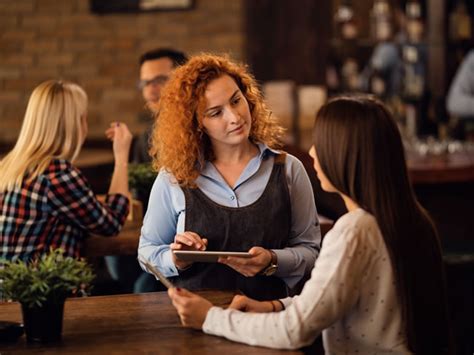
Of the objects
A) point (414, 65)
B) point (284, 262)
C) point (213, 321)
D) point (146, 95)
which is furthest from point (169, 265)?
point (414, 65)

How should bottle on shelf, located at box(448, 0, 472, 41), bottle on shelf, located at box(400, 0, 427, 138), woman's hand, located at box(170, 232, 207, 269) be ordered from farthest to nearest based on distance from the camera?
bottle on shelf, located at box(400, 0, 427, 138)
bottle on shelf, located at box(448, 0, 472, 41)
woman's hand, located at box(170, 232, 207, 269)

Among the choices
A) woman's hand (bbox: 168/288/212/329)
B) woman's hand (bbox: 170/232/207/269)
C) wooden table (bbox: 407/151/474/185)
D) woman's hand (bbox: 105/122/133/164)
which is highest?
woman's hand (bbox: 105/122/133/164)

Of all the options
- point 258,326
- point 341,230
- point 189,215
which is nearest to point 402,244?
point 341,230

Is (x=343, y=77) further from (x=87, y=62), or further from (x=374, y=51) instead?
(x=87, y=62)

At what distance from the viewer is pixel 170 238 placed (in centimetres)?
309

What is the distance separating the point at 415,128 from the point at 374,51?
0.72m

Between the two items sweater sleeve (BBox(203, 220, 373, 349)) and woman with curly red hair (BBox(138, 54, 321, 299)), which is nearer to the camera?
sweater sleeve (BBox(203, 220, 373, 349))

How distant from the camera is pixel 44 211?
3.54 m

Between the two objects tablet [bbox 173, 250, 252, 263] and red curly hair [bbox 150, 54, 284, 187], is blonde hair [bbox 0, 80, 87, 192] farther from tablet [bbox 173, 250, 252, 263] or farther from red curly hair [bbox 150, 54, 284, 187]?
tablet [bbox 173, 250, 252, 263]

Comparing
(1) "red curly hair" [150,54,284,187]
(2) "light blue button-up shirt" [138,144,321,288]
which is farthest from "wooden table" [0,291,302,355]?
(1) "red curly hair" [150,54,284,187]

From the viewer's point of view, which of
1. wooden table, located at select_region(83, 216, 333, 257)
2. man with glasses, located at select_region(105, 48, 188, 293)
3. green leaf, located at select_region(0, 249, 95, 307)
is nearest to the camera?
green leaf, located at select_region(0, 249, 95, 307)

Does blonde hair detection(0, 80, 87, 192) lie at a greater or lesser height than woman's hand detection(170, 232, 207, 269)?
greater

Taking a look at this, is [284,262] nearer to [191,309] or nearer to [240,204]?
[240,204]

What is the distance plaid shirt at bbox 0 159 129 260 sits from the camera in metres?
3.51
